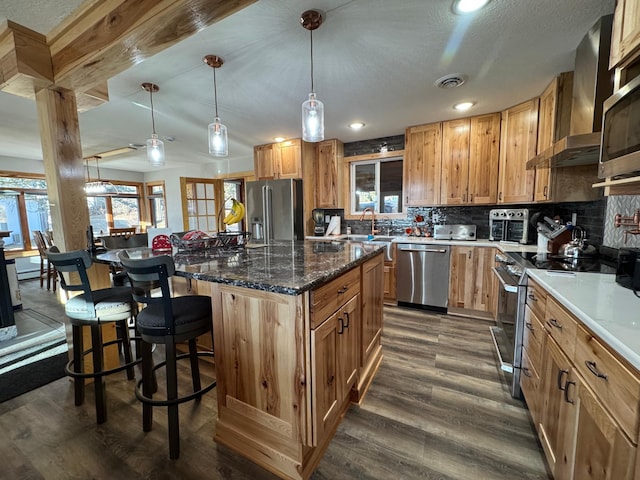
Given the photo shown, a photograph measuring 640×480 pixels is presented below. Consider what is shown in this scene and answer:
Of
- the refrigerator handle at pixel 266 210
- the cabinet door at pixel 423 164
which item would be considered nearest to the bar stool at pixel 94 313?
the refrigerator handle at pixel 266 210

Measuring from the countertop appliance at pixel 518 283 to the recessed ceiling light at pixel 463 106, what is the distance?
162 centimetres

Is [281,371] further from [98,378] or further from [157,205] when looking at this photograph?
[157,205]

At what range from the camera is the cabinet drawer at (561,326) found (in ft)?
3.28

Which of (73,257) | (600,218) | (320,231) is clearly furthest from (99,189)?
(600,218)

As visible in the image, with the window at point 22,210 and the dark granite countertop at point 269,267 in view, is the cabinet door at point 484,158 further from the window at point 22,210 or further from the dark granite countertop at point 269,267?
the window at point 22,210

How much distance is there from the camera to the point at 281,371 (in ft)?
3.89

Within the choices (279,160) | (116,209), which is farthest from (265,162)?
(116,209)

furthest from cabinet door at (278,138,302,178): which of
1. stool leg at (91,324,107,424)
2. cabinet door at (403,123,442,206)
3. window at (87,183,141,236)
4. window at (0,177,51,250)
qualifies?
window at (87,183,141,236)

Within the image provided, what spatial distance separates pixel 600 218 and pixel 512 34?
5.21 feet

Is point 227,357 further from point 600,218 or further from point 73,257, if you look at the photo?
point 600,218

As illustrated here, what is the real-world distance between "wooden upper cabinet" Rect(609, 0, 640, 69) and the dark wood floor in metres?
1.89

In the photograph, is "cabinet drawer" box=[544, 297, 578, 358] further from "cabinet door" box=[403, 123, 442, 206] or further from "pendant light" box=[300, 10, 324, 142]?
"cabinet door" box=[403, 123, 442, 206]

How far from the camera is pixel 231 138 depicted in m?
3.87

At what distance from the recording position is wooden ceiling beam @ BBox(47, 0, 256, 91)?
1.21 meters
